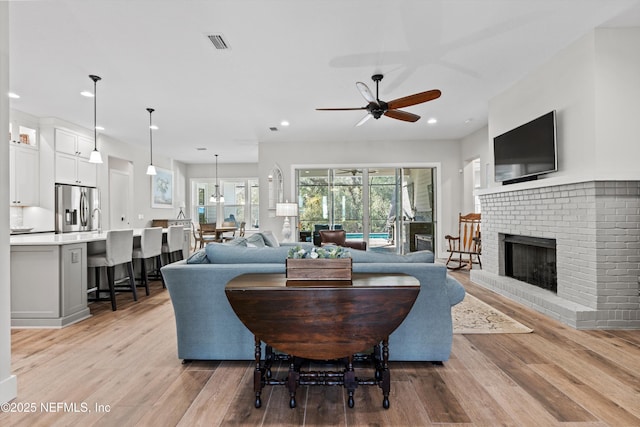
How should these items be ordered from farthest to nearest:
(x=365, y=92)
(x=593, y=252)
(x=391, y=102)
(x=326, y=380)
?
(x=391, y=102), (x=365, y=92), (x=593, y=252), (x=326, y=380)

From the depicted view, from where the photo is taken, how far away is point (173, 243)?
4.89 metres

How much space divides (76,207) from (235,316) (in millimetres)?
4920

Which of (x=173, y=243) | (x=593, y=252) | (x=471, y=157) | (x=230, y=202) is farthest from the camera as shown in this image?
(x=230, y=202)

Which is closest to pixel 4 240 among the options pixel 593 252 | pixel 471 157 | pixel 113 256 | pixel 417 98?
pixel 113 256

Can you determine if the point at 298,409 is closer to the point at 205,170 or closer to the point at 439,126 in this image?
the point at 439,126

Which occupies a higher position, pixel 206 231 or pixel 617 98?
pixel 617 98

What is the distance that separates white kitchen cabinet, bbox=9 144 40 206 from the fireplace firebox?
6.50m

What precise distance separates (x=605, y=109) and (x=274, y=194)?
5.29 meters

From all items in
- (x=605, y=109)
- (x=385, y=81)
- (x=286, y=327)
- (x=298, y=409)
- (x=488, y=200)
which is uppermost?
(x=385, y=81)

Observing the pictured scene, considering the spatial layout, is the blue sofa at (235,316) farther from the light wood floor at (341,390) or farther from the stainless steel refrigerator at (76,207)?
the stainless steel refrigerator at (76,207)

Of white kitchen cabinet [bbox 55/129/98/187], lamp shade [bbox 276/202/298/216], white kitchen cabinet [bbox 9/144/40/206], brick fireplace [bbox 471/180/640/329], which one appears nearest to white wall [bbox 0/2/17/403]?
white kitchen cabinet [bbox 9/144/40/206]

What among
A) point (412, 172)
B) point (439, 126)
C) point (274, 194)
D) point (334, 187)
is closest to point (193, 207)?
point (274, 194)

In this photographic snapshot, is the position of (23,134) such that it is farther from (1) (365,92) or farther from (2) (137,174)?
(1) (365,92)

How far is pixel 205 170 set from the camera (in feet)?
33.3
